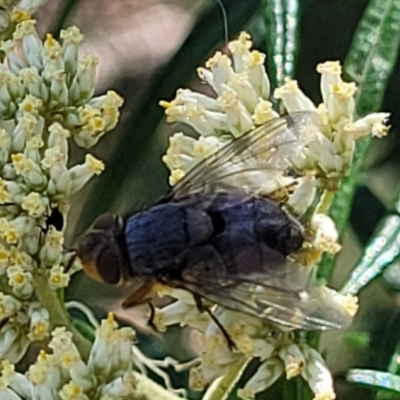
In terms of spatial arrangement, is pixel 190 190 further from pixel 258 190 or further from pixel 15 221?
pixel 15 221

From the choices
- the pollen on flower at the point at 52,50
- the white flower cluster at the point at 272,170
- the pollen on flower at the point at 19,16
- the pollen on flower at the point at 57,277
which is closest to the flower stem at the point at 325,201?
the white flower cluster at the point at 272,170

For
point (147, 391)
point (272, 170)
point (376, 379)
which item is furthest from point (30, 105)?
point (376, 379)

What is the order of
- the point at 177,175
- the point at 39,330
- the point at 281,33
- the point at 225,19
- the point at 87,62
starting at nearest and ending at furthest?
the point at 39,330 → the point at 177,175 → the point at 87,62 → the point at 281,33 → the point at 225,19

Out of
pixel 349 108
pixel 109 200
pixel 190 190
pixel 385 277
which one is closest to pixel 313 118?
pixel 349 108

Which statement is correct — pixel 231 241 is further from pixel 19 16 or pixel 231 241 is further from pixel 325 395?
pixel 19 16

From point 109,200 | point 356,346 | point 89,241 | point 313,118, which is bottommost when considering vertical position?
point 356,346

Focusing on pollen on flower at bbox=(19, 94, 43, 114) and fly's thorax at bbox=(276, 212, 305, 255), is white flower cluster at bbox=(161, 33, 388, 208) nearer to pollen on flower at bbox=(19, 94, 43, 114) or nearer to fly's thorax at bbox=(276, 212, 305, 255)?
fly's thorax at bbox=(276, 212, 305, 255)
